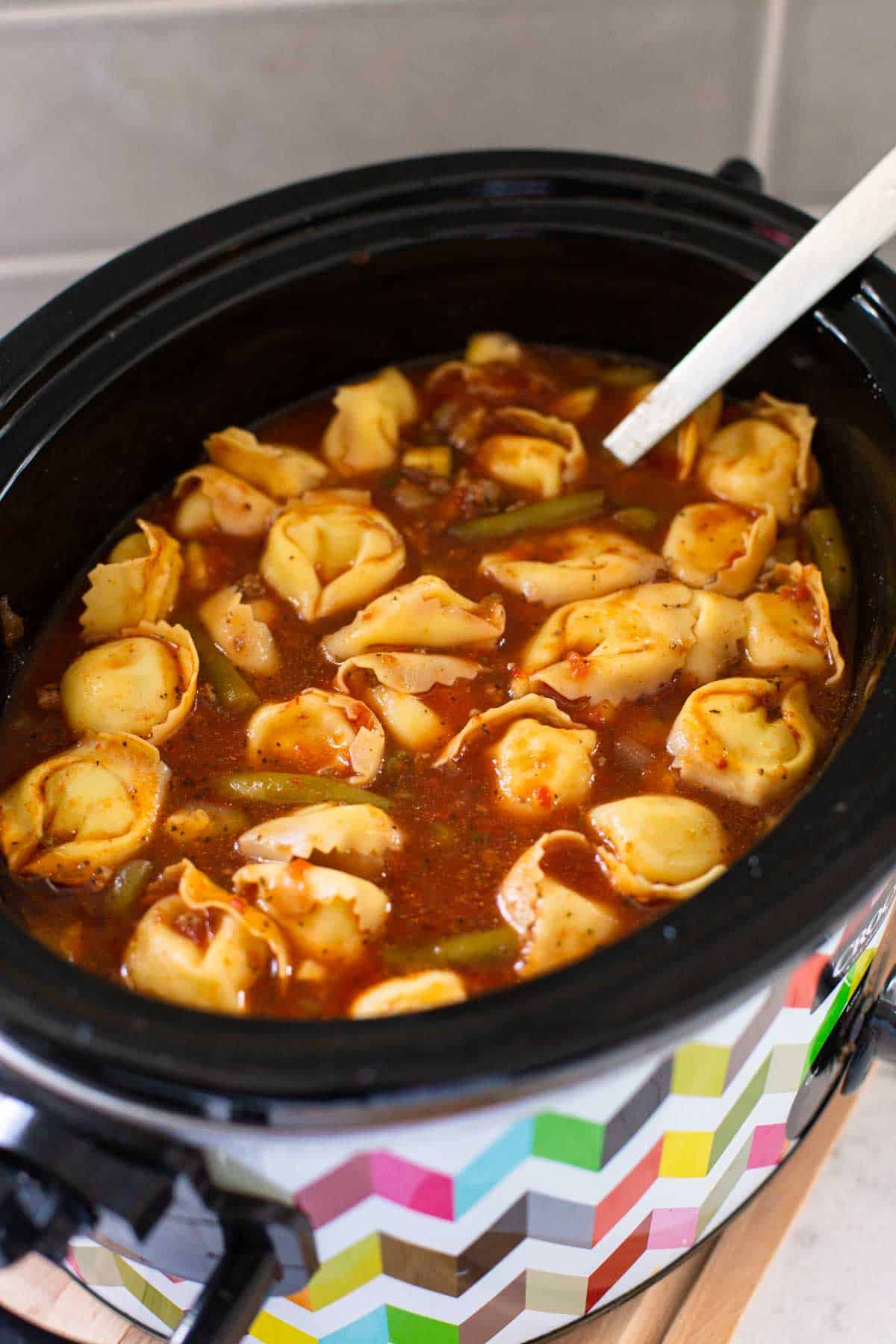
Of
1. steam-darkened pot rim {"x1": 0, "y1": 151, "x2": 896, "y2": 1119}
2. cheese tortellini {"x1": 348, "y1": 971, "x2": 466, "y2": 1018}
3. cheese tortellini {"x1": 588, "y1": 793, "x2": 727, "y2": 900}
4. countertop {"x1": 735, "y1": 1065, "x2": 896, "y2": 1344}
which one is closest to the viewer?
steam-darkened pot rim {"x1": 0, "y1": 151, "x2": 896, "y2": 1119}

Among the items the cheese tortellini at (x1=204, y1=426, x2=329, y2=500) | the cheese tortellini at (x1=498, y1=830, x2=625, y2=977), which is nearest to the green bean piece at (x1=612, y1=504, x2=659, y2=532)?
the cheese tortellini at (x1=204, y1=426, x2=329, y2=500)

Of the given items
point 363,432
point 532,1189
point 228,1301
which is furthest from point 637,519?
point 228,1301

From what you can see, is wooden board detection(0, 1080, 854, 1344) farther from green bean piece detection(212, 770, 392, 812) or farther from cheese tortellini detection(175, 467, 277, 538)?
cheese tortellini detection(175, 467, 277, 538)

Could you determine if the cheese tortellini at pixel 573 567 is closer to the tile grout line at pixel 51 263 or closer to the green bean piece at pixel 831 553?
the green bean piece at pixel 831 553

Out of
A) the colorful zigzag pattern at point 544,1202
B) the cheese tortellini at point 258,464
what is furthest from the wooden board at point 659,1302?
the cheese tortellini at point 258,464

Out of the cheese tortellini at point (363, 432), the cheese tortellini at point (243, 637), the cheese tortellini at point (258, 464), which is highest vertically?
the cheese tortellini at point (363, 432)

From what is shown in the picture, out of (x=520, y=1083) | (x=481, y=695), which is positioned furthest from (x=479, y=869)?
(x=520, y=1083)

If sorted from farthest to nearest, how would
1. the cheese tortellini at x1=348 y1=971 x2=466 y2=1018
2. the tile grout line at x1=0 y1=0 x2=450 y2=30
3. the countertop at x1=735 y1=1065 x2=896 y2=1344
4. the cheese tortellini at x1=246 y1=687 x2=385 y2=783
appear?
the tile grout line at x1=0 y1=0 x2=450 y2=30, the countertop at x1=735 y1=1065 x2=896 y2=1344, the cheese tortellini at x1=246 y1=687 x2=385 y2=783, the cheese tortellini at x1=348 y1=971 x2=466 y2=1018
